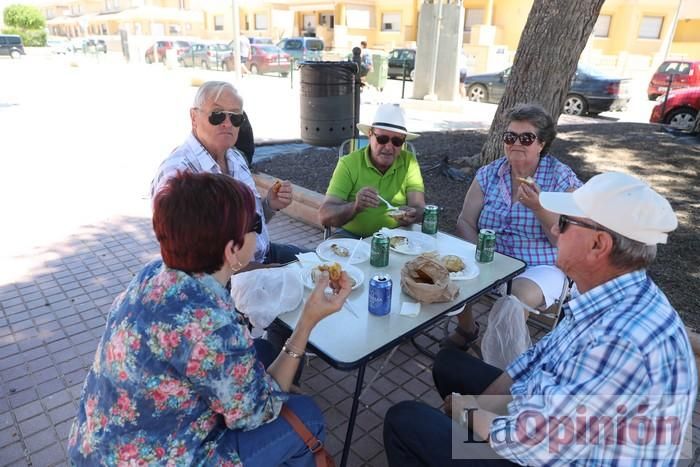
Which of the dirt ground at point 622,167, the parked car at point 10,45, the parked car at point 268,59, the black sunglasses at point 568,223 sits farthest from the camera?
the parked car at point 10,45

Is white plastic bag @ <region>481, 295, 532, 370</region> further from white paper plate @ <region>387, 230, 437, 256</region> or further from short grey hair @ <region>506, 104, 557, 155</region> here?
short grey hair @ <region>506, 104, 557, 155</region>

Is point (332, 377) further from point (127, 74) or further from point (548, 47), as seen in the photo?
point (127, 74)

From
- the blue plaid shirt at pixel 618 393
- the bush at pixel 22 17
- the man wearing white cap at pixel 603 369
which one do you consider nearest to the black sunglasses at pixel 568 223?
the man wearing white cap at pixel 603 369

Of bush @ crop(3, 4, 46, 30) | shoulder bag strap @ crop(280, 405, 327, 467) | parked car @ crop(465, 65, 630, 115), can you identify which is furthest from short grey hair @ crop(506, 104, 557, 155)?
bush @ crop(3, 4, 46, 30)

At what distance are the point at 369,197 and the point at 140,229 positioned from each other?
3265mm

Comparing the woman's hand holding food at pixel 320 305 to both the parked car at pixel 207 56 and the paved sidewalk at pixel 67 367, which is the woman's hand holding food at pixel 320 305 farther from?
the parked car at pixel 207 56

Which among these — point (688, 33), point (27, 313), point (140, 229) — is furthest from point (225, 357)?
point (688, 33)

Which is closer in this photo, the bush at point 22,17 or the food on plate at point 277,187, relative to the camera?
the food on plate at point 277,187

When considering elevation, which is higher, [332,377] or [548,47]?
[548,47]

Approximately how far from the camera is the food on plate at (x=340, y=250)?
8.24 feet

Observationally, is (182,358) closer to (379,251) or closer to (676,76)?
(379,251)

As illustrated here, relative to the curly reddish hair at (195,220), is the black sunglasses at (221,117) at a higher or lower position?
higher

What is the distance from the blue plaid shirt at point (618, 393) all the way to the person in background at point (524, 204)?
1.34m

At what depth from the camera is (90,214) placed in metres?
5.48
